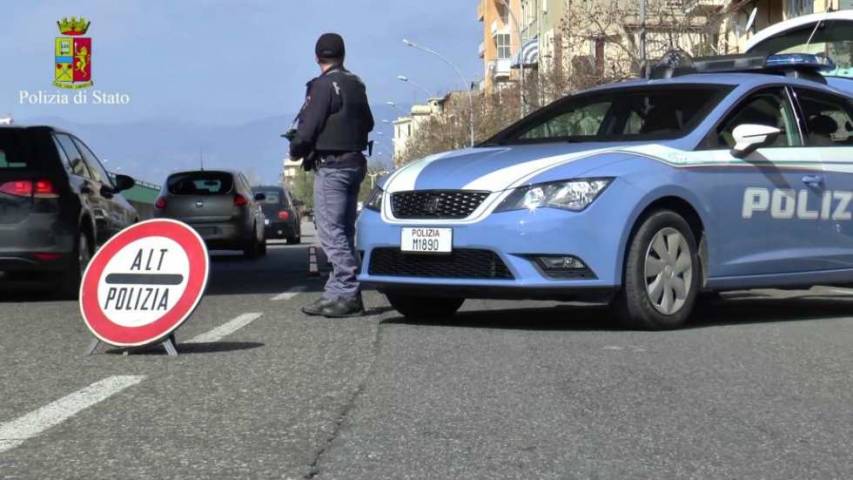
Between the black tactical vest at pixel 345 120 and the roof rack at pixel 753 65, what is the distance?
8.21ft

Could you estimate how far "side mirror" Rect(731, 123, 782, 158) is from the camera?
8.95m

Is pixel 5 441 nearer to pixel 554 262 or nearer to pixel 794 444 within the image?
pixel 794 444

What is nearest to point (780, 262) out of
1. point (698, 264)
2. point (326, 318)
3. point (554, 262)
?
point (698, 264)

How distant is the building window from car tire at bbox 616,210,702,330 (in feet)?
286

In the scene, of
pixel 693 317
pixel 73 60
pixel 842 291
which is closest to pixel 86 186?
pixel 693 317

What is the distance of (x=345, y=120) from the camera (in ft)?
31.9

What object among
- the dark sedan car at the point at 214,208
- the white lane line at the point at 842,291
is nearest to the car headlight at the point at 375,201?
the white lane line at the point at 842,291

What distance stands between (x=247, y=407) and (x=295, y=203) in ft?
113

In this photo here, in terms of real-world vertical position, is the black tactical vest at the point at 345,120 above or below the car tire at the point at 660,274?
above

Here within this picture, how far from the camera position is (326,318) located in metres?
9.45

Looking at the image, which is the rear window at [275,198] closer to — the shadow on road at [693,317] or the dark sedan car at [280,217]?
the dark sedan car at [280,217]

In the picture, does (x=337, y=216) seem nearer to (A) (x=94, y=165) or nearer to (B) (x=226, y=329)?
(B) (x=226, y=329)

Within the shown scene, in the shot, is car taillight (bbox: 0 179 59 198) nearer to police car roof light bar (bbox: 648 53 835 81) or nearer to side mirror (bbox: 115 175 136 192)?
side mirror (bbox: 115 175 136 192)

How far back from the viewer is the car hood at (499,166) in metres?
8.39
